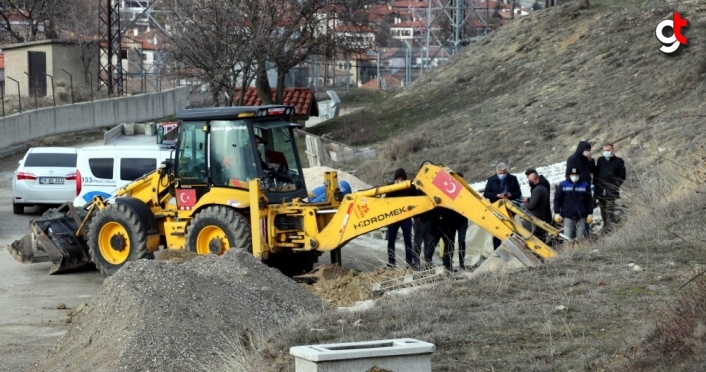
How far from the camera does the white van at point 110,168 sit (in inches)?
879

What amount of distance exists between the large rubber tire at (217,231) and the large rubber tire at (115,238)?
898 mm

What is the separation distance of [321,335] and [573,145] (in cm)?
1630

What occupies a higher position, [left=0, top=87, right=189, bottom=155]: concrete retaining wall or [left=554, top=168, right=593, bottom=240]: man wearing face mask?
[left=0, top=87, right=189, bottom=155]: concrete retaining wall

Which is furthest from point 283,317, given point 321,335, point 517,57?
point 517,57

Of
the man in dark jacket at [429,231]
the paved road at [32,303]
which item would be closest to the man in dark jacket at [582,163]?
the man in dark jacket at [429,231]

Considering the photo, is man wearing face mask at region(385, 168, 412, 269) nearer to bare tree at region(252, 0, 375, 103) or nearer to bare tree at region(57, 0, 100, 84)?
bare tree at region(252, 0, 375, 103)

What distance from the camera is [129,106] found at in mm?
48406

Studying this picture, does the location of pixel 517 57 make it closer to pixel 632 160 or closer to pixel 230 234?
pixel 632 160

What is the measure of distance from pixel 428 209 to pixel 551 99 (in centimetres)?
1583

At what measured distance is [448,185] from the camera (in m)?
15.2

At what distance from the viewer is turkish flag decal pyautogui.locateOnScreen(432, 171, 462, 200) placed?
49.9 feet

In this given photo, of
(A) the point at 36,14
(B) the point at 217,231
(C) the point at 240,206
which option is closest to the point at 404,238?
(C) the point at 240,206

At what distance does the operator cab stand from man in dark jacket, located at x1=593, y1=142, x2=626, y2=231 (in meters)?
4.83

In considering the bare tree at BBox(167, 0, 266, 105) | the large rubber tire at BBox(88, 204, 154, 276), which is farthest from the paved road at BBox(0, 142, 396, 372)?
the bare tree at BBox(167, 0, 266, 105)
